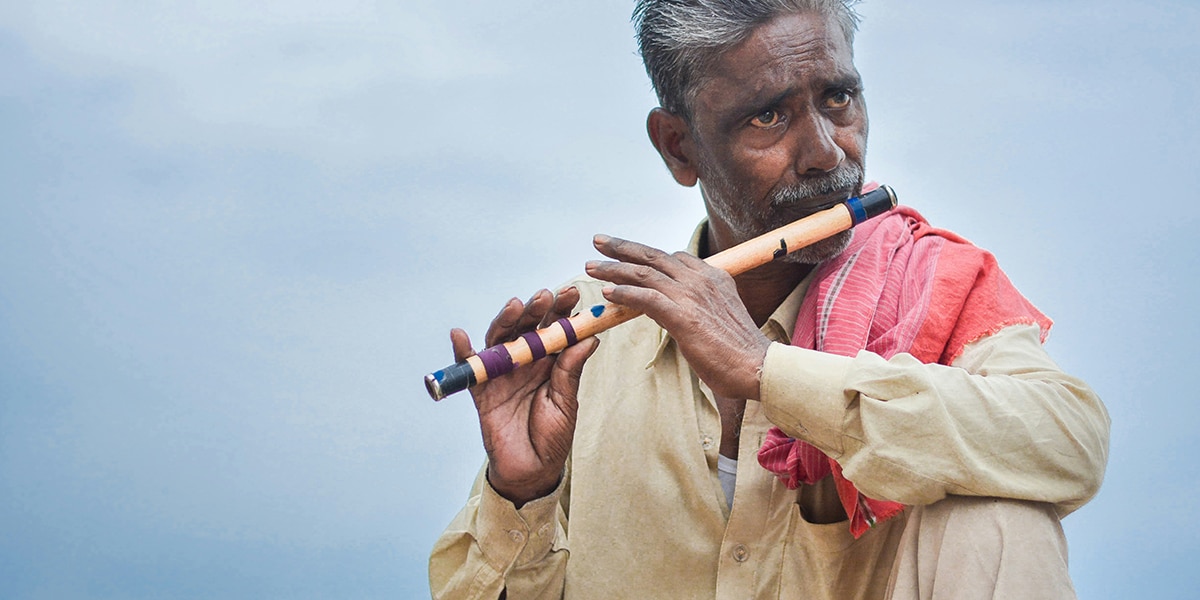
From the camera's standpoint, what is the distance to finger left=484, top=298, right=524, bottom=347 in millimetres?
2213

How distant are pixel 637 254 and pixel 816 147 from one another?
483mm

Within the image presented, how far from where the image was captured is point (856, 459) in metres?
1.95

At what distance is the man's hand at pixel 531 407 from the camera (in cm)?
227

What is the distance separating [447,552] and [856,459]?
34.9 inches

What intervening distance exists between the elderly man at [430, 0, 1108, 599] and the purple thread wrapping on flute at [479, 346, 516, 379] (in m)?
0.04

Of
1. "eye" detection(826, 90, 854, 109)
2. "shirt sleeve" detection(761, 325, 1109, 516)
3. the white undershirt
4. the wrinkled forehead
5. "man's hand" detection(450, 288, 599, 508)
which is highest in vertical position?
the wrinkled forehead

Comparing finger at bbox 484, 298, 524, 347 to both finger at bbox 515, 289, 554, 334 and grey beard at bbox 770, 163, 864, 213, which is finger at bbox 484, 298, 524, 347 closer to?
finger at bbox 515, 289, 554, 334

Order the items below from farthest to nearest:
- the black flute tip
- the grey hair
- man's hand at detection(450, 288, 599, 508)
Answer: the grey hair → man's hand at detection(450, 288, 599, 508) → the black flute tip

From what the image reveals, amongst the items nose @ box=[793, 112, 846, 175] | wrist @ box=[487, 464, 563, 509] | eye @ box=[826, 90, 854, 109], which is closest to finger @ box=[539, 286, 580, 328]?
wrist @ box=[487, 464, 563, 509]

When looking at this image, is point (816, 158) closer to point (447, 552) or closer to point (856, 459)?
point (856, 459)

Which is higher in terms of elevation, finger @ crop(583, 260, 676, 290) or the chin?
the chin

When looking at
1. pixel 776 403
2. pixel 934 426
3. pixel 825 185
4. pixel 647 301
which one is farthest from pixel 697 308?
pixel 825 185

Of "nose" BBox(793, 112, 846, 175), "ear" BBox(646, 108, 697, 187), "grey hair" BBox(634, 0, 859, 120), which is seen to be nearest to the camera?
"nose" BBox(793, 112, 846, 175)

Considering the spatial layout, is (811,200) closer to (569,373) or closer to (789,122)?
(789,122)
